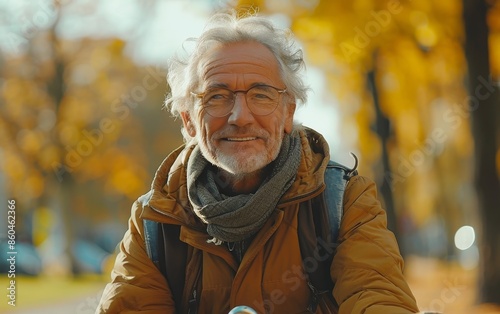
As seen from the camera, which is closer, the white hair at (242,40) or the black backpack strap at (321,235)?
the black backpack strap at (321,235)

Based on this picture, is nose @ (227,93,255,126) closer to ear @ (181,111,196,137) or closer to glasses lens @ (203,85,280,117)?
glasses lens @ (203,85,280,117)

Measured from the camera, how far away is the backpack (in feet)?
9.57

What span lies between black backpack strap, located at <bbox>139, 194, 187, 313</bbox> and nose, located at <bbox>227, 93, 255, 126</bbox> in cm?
49

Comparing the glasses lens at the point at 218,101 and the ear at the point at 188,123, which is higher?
the glasses lens at the point at 218,101

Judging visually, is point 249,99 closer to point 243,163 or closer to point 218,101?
point 218,101

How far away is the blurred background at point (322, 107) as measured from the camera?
31.9ft

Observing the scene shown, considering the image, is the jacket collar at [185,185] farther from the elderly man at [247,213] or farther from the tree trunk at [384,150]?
the tree trunk at [384,150]

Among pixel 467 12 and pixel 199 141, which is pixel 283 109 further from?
pixel 467 12

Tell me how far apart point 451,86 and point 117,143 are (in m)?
12.6

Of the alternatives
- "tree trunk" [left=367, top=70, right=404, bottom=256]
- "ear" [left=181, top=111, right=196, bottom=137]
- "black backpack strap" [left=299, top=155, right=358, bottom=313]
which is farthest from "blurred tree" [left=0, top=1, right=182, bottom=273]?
"black backpack strap" [left=299, top=155, right=358, bottom=313]

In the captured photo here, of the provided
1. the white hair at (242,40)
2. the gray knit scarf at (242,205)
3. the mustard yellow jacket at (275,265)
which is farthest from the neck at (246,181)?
the white hair at (242,40)

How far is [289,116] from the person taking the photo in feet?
10.9

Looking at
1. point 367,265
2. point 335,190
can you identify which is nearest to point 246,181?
point 335,190

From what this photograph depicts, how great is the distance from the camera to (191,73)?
133 inches
